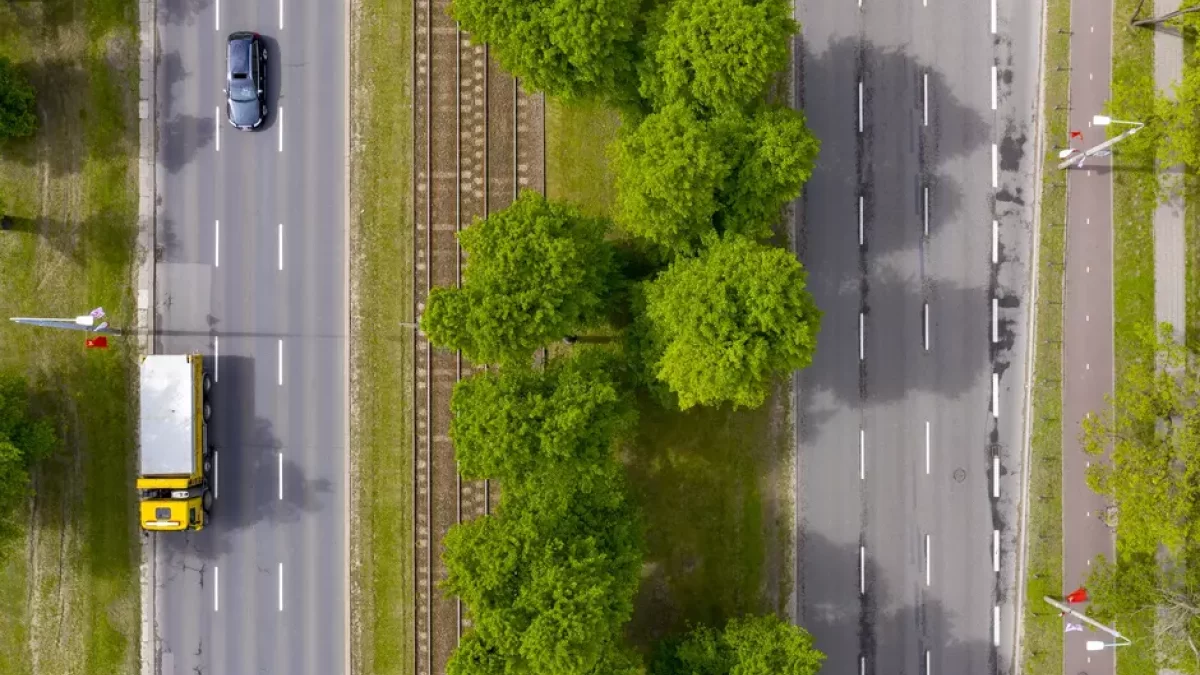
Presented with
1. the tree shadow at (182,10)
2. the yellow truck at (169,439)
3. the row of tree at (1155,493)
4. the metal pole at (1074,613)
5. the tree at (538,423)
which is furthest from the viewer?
the tree shadow at (182,10)

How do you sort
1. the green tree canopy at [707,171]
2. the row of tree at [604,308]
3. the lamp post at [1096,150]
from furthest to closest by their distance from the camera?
the lamp post at [1096,150] → the green tree canopy at [707,171] → the row of tree at [604,308]

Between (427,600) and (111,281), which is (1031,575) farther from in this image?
(111,281)

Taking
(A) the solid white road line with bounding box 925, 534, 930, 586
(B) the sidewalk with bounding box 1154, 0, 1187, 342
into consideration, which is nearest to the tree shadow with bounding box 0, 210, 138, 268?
(A) the solid white road line with bounding box 925, 534, 930, 586

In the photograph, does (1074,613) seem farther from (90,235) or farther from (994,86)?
(90,235)

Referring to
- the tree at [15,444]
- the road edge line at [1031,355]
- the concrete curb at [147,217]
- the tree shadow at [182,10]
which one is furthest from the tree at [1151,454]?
the tree at [15,444]

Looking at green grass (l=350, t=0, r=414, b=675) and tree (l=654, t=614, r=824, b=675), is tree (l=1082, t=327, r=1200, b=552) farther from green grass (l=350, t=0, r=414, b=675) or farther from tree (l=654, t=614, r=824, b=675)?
green grass (l=350, t=0, r=414, b=675)

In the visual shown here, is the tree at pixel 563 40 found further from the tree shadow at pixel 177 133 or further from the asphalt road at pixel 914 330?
the tree shadow at pixel 177 133
